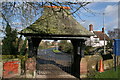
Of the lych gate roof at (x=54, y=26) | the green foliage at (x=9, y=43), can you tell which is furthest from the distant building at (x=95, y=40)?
the green foliage at (x=9, y=43)

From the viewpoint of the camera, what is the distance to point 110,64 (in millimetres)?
8836

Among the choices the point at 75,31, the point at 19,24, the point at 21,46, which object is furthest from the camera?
the point at 21,46

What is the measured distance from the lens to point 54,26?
294 inches

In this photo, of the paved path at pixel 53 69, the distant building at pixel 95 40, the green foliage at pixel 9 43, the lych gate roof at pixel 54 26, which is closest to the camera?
the lych gate roof at pixel 54 26

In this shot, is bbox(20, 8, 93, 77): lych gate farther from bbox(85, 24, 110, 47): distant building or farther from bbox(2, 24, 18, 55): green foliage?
bbox(85, 24, 110, 47): distant building

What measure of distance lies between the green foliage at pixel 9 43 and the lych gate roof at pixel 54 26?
1970 millimetres

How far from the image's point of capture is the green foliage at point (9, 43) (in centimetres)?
824

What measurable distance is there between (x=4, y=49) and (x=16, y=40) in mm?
1423

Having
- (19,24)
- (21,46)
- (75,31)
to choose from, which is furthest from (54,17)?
(21,46)

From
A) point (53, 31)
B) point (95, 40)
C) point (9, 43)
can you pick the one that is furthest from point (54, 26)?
point (95, 40)

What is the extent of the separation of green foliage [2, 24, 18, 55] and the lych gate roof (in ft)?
6.46

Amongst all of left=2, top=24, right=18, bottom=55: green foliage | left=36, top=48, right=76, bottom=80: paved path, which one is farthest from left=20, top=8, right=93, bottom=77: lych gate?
left=2, top=24, right=18, bottom=55: green foliage

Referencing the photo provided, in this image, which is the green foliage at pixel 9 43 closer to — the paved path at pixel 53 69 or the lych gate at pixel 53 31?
the lych gate at pixel 53 31

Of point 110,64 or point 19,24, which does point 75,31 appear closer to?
point 19,24
